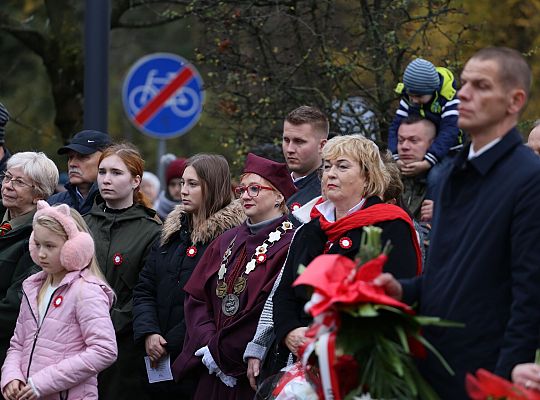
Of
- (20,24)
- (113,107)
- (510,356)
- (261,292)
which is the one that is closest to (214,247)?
(261,292)

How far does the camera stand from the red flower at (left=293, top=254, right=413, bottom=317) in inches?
185

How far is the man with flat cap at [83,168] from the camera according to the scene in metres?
8.77

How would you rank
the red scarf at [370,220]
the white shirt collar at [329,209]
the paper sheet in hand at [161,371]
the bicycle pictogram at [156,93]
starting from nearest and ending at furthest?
the red scarf at [370,220] → the white shirt collar at [329,209] → the paper sheet in hand at [161,371] → the bicycle pictogram at [156,93]

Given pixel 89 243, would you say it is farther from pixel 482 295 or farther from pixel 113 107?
pixel 113 107

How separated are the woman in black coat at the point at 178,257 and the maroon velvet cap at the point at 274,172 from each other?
660 mm

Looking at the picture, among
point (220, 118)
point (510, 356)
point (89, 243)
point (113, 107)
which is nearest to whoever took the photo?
point (510, 356)

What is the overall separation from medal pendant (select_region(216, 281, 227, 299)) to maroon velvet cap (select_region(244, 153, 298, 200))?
667 mm

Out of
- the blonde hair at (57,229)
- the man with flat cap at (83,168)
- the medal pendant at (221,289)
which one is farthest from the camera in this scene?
the man with flat cap at (83,168)

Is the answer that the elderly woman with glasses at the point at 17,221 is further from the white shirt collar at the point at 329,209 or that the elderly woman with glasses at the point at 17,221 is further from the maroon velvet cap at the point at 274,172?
the white shirt collar at the point at 329,209

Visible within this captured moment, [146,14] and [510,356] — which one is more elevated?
[146,14]

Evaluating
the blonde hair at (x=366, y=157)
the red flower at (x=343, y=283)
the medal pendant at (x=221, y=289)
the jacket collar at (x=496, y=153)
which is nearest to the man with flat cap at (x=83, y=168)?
the medal pendant at (x=221, y=289)

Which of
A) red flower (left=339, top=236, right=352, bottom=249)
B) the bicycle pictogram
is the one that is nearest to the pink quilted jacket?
red flower (left=339, top=236, right=352, bottom=249)

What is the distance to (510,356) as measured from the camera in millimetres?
4590

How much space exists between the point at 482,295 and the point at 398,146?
3.27 metres
